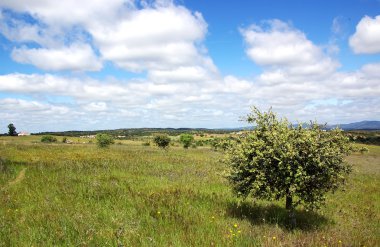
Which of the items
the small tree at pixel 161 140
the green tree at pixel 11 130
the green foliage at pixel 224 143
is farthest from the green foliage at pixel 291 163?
the green tree at pixel 11 130

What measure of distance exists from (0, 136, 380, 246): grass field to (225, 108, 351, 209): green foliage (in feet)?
2.95

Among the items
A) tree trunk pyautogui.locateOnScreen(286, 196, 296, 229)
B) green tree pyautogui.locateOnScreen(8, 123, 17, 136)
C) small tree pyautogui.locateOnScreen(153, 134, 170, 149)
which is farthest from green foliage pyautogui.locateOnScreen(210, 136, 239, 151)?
green tree pyautogui.locateOnScreen(8, 123, 17, 136)

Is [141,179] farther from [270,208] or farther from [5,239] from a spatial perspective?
[5,239]

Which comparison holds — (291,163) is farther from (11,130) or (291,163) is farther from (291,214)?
(11,130)

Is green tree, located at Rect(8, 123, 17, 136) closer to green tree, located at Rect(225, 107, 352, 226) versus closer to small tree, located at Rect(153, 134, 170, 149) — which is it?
small tree, located at Rect(153, 134, 170, 149)

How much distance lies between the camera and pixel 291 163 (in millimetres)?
8773

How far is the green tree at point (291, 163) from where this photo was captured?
8625 mm

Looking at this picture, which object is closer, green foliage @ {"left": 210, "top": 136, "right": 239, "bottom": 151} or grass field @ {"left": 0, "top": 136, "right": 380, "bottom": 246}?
grass field @ {"left": 0, "top": 136, "right": 380, "bottom": 246}

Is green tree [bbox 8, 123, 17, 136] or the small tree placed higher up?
green tree [bbox 8, 123, 17, 136]

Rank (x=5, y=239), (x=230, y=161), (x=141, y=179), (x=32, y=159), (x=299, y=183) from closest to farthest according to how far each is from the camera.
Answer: (x=5, y=239) → (x=299, y=183) → (x=230, y=161) → (x=141, y=179) → (x=32, y=159)

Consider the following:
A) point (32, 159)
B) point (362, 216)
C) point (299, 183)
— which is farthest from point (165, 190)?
point (32, 159)

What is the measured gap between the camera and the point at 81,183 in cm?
1324

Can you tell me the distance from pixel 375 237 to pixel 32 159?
1882 cm

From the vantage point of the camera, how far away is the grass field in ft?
23.4
